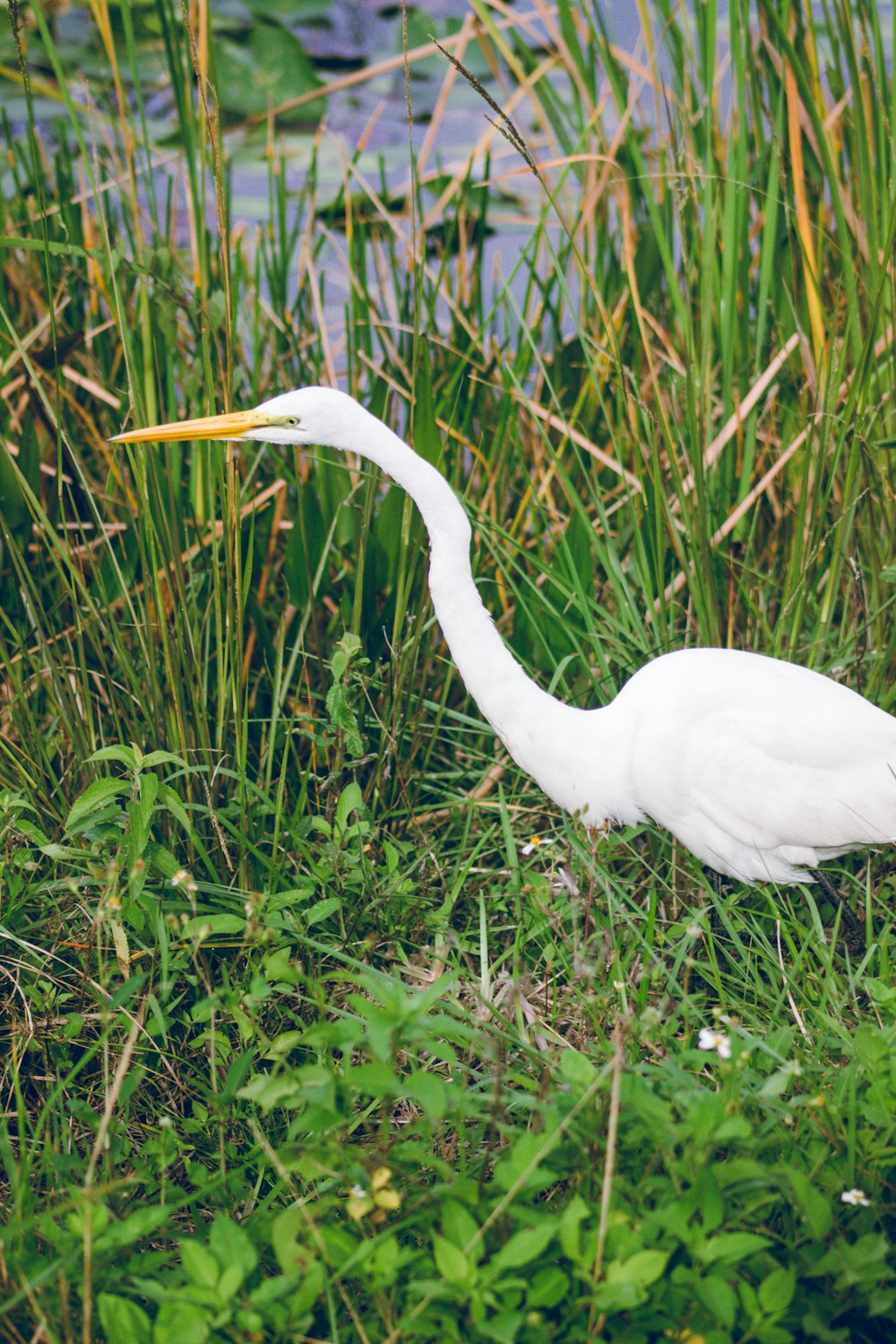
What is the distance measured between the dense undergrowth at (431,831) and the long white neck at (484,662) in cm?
15

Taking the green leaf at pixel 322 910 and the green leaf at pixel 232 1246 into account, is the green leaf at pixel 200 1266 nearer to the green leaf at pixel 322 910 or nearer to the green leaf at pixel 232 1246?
the green leaf at pixel 232 1246

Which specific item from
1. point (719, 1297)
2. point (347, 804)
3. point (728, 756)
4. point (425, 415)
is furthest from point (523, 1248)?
point (425, 415)

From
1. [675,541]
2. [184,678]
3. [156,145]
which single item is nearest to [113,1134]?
[184,678]

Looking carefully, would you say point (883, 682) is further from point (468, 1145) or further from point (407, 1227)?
point (407, 1227)

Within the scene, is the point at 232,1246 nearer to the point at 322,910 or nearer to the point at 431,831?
the point at 322,910

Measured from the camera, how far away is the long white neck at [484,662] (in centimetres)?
145

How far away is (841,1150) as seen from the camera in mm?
1175

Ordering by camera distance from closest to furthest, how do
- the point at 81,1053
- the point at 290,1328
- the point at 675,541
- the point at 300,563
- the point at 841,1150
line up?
the point at 290,1328 < the point at 841,1150 < the point at 81,1053 < the point at 675,541 < the point at 300,563

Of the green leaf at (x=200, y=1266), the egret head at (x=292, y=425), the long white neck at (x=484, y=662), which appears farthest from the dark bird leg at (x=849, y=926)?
the green leaf at (x=200, y=1266)

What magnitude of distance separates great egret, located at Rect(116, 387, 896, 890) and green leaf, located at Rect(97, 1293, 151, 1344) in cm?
87

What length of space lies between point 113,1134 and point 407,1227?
0.34 meters

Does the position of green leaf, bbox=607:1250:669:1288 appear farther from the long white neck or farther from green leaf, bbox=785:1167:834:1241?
the long white neck

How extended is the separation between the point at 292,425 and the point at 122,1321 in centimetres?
100

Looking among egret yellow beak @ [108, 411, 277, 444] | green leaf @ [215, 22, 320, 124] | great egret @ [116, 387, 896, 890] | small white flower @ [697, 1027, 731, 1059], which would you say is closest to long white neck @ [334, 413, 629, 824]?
great egret @ [116, 387, 896, 890]
